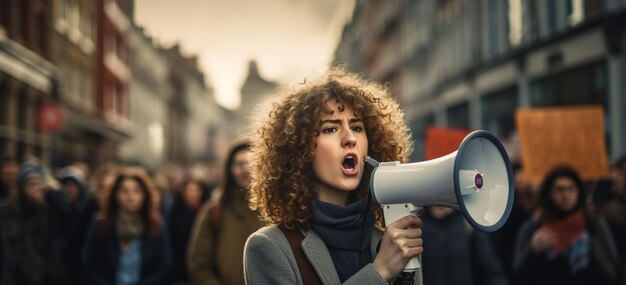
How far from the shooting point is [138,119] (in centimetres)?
4512

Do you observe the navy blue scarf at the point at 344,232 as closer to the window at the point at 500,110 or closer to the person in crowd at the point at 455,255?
the person in crowd at the point at 455,255

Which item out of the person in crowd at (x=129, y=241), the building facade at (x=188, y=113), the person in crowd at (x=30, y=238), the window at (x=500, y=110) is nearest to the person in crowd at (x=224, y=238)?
the person in crowd at (x=129, y=241)

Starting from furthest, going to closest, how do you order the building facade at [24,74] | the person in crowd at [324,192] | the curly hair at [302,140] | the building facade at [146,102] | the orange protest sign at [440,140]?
the building facade at [146,102]
the building facade at [24,74]
the orange protest sign at [440,140]
the curly hair at [302,140]
the person in crowd at [324,192]

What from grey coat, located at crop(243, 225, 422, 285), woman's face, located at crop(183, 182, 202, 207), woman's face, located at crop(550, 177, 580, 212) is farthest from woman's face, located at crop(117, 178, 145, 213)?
grey coat, located at crop(243, 225, 422, 285)

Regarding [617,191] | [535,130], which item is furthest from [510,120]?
[617,191]

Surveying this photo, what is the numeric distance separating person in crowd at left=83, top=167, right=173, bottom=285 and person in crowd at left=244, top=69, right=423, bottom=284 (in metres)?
3.20

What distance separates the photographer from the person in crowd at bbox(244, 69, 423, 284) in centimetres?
212

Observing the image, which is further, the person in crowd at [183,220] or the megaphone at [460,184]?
the person in crowd at [183,220]

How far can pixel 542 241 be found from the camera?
4871 mm

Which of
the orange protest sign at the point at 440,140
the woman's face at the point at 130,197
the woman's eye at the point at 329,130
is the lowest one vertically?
the woman's face at the point at 130,197

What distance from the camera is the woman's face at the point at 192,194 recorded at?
26.5ft

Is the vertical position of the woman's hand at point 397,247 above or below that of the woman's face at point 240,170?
below

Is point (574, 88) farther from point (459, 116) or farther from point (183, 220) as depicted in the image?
point (459, 116)

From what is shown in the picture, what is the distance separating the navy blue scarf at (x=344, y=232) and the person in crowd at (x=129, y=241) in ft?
11.2
